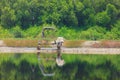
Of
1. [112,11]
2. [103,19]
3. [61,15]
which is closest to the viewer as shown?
[103,19]

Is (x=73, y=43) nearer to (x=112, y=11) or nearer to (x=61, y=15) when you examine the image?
(x=61, y=15)

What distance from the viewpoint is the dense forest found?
44.3 meters

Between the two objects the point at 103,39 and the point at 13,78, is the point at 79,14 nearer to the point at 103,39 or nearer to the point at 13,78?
the point at 103,39

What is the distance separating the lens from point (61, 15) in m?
45.2

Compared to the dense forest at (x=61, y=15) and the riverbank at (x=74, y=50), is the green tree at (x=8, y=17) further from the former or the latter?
the riverbank at (x=74, y=50)

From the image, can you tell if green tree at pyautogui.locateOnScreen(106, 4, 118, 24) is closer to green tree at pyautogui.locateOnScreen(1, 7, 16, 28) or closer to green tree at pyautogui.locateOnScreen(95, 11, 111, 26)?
green tree at pyautogui.locateOnScreen(95, 11, 111, 26)

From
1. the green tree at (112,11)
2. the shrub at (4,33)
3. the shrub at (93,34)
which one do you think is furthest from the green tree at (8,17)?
the green tree at (112,11)

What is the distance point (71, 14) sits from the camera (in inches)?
1767

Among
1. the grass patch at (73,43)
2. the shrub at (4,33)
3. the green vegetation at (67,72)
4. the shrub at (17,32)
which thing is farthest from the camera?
the shrub at (17,32)

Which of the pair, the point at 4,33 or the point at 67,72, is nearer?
the point at 67,72

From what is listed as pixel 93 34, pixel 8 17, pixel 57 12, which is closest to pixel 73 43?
pixel 93 34

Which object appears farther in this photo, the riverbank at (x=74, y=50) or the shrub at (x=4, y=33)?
the shrub at (x=4, y=33)

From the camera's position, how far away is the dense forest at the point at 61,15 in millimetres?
44312

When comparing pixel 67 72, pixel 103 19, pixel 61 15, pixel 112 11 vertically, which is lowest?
pixel 103 19
